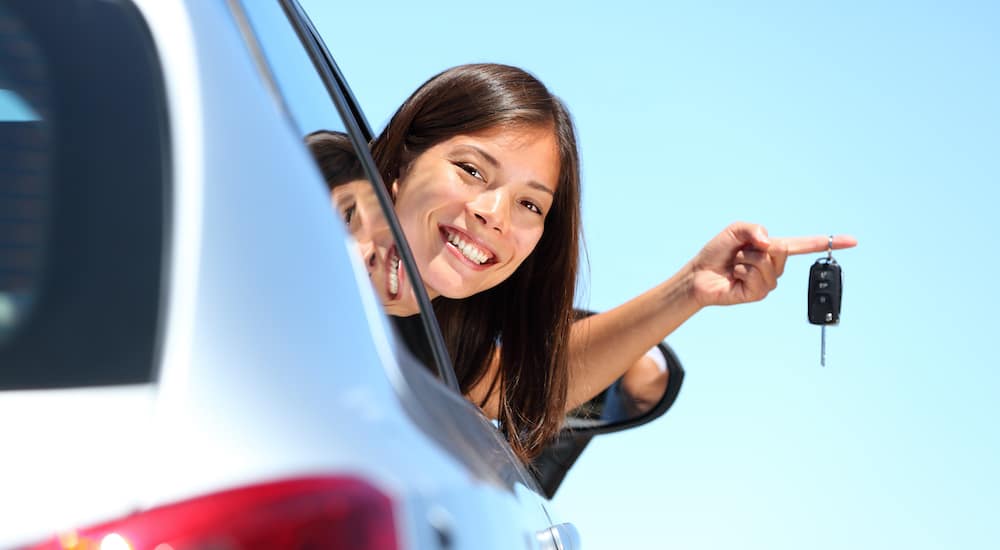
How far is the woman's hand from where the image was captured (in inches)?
166

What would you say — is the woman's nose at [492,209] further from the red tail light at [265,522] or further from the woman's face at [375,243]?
the red tail light at [265,522]

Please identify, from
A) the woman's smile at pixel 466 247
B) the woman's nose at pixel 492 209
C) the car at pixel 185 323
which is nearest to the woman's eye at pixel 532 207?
the woman's nose at pixel 492 209

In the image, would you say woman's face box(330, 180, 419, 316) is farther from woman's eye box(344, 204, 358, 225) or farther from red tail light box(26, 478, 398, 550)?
red tail light box(26, 478, 398, 550)

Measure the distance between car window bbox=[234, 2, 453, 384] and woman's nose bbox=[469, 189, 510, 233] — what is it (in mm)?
1618

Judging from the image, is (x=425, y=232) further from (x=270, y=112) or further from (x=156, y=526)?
(x=156, y=526)

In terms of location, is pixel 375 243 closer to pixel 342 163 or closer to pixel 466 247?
pixel 342 163

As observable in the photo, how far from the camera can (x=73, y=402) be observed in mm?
733

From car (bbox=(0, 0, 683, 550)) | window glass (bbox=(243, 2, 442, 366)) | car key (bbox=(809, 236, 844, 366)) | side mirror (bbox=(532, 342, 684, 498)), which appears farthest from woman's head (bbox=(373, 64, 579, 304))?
car (bbox=(0, 0, 683, 550))

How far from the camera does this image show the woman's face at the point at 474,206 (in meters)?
3.48

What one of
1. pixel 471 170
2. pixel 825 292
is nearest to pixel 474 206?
pixel 471 170

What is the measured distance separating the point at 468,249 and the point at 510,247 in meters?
0.16

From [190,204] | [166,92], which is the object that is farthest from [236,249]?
[166,92]

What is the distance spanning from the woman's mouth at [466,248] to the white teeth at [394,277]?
176 cm

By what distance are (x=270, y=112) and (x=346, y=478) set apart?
1.11ft
